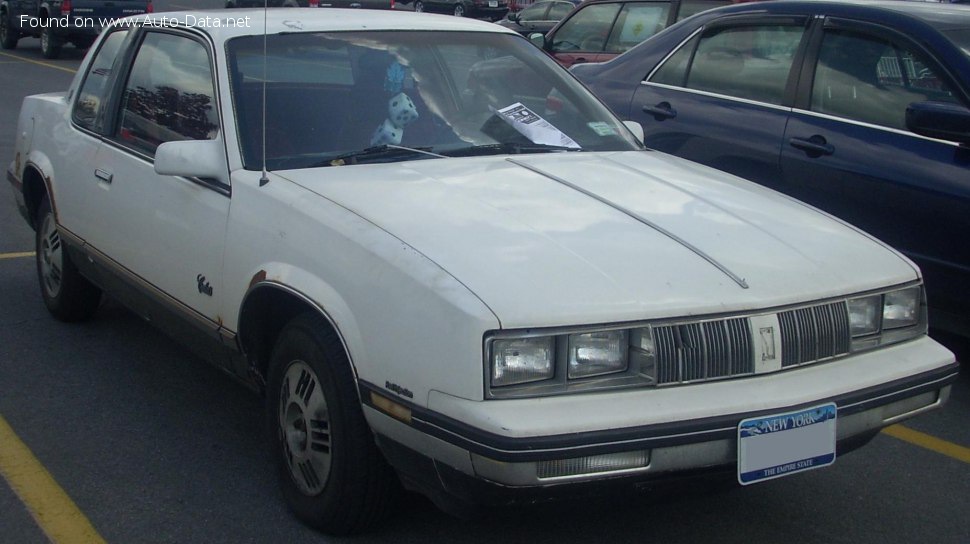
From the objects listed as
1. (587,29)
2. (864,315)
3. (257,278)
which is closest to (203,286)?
(257,278)

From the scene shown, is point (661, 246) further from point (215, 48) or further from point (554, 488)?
point (215, 48)

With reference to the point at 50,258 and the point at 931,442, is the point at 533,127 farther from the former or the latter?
the point at 50,258

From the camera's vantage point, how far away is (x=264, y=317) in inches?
148

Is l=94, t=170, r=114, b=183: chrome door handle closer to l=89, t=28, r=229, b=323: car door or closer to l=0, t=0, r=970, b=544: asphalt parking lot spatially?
l=89, t=28, r=229, b=323: car door

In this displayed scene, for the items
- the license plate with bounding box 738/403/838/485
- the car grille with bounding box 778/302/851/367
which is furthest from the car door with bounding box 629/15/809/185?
the license plate with bounding box 738/403/838/485

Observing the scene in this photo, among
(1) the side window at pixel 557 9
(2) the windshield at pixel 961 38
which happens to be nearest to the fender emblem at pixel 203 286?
(2) the windshield at pixel 961 38

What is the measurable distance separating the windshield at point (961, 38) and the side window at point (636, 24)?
4721 mm

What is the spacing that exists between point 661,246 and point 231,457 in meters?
1.88

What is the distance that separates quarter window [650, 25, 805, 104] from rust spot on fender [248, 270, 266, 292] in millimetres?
3179

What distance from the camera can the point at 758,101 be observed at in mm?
5855

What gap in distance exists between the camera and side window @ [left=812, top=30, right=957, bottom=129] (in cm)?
525

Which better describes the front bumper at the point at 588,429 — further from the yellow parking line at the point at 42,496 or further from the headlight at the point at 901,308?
the yellow parking line at the point at 42,496

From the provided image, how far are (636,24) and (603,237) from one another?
23.5ft

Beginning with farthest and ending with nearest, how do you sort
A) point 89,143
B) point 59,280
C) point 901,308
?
point 59,280 → point 89,143 → point 901,308
